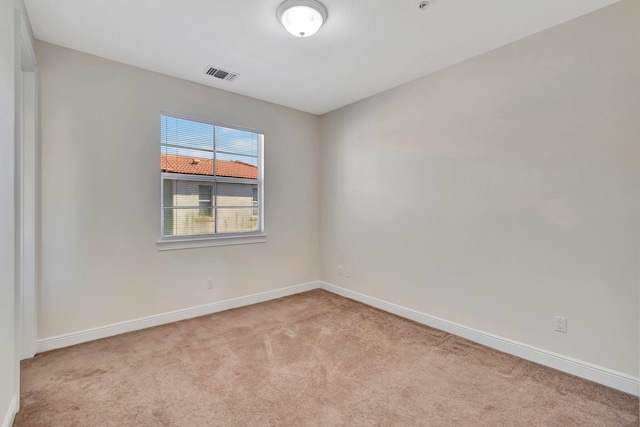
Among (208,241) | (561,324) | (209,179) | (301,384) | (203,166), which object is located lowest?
(301,384)

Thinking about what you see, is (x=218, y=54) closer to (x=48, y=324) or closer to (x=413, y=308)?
(x=48, y=324)

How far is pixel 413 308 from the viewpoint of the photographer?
10.6ft

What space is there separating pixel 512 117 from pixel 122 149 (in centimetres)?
357

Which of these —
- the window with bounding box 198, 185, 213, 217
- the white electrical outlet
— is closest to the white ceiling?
the window with bounding box 198, 185, 213, 217

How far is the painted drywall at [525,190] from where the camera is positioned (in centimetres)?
203

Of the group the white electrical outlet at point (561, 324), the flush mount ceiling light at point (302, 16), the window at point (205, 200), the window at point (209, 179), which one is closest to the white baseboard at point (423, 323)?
the white electrical outlet at point (561, 324)

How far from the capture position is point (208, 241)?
3.40 metres

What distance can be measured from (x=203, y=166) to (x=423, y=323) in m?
3.00

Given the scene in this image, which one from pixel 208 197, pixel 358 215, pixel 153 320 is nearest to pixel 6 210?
pixel 153 320

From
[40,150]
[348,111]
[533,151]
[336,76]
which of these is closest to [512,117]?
[533,151]

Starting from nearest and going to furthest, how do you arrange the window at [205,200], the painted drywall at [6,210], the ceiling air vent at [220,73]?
the painted drywall at [6,210] → the ceiling air vent at [220,73] → the window at [205,200]

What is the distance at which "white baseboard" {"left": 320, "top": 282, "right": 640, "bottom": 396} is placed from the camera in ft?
6.59

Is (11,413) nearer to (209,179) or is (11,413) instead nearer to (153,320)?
(153,320)

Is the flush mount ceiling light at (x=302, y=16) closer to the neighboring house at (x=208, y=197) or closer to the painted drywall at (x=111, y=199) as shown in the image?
the painted drywall at (x=111, y=199)
